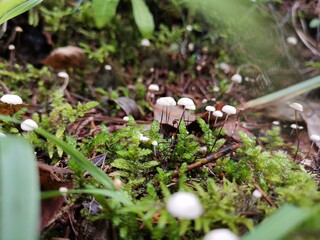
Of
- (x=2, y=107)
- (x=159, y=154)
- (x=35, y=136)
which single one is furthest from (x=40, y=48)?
(x=159, y=154)

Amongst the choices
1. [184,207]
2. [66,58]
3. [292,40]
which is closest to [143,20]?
[66,58]

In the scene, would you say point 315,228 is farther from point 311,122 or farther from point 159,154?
point 311,122

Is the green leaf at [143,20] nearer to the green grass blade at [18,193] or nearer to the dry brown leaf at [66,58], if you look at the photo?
the dry brown leaf at [66,58]

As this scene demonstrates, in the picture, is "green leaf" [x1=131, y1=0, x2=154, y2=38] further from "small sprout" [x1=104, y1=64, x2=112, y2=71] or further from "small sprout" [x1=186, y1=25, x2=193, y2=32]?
"small sprout" [x1=186, y1=25, x2=193, y2=32]

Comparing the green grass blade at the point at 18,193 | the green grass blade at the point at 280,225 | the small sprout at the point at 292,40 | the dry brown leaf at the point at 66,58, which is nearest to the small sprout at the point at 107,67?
the dry brown leaf at the point at 66,58

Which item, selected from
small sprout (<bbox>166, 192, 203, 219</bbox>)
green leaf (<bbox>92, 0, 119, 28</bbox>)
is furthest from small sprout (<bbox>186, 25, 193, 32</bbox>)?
small sprout (<bbox>166, 192, 203, 219</bbox>)

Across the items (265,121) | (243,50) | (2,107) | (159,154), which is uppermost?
(243,50)

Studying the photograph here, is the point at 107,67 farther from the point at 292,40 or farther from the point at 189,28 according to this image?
the point at 292,40
